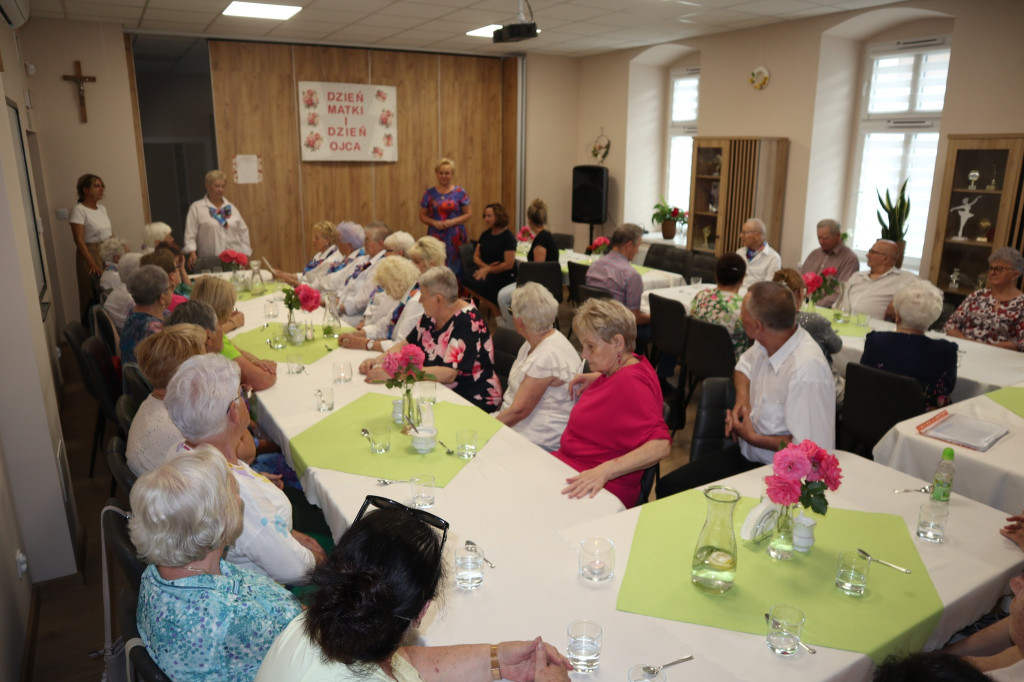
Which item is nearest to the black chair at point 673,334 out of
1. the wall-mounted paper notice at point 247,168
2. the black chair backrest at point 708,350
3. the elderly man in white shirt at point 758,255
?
the black chair backrest at point 708,350

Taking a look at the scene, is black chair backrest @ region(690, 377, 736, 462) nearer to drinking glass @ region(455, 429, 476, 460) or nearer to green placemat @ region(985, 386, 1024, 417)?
drinking glass @ region(455, 429, 476, 460)

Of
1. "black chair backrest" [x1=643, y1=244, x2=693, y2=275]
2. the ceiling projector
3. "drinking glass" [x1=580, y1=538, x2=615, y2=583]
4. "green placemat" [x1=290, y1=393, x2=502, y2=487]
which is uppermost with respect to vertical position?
the ceiling projector

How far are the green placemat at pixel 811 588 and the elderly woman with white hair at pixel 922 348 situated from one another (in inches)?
69.8

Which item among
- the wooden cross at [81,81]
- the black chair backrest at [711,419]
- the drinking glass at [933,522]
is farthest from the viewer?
the wooden cross at [81,81]

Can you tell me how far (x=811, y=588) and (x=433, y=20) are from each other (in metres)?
6.77

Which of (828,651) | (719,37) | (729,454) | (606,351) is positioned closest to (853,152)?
(719,37)

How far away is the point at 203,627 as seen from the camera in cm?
157

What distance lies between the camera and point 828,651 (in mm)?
1654

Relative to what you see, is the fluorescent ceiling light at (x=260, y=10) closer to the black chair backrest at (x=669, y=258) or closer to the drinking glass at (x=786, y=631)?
the black chair backrest at (x=669, y=258)

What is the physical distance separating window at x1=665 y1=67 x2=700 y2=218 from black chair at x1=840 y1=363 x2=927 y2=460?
6.06 meters

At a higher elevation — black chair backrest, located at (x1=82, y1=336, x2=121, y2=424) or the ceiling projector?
the ceiling projector

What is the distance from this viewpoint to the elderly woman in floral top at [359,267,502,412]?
3709mm

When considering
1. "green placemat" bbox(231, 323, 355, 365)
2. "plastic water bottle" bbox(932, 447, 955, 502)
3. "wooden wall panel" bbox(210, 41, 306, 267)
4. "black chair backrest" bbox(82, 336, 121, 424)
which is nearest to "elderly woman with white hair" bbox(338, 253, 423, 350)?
"green placemat" bbox(231, 323, 355, 365)

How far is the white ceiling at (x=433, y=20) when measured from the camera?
631 centimetres
